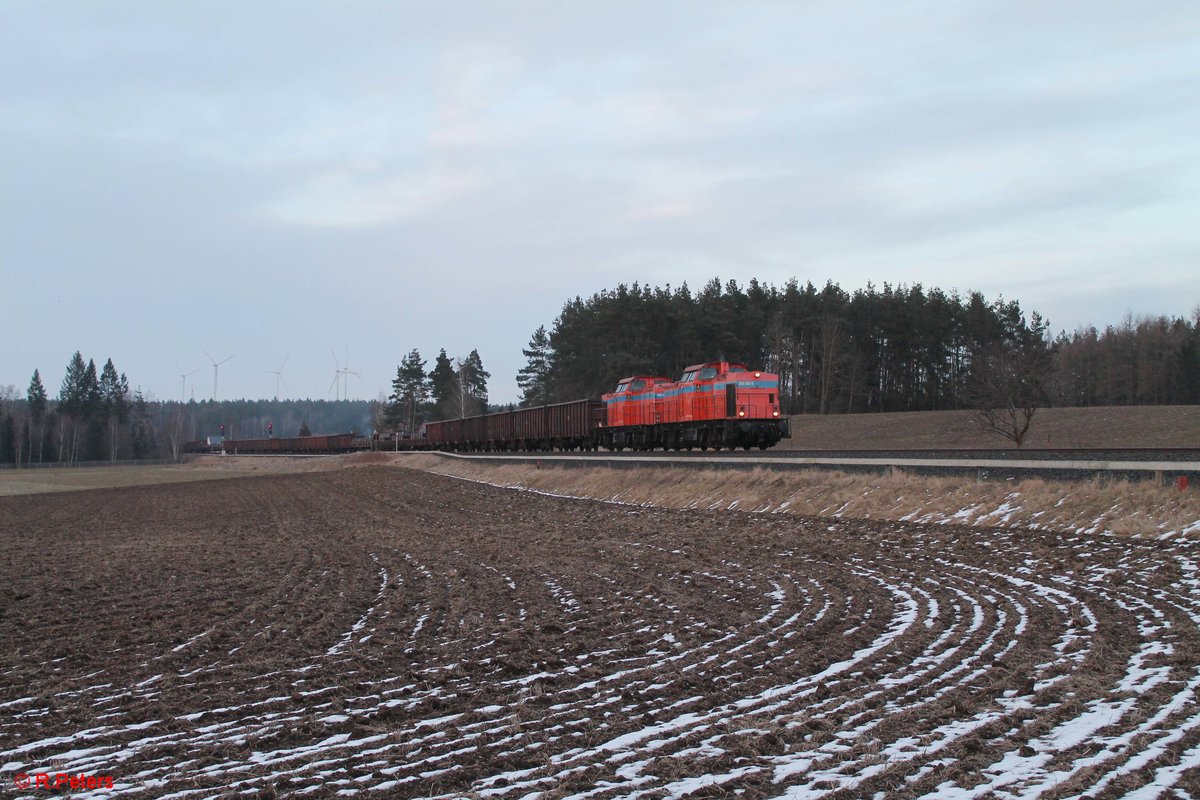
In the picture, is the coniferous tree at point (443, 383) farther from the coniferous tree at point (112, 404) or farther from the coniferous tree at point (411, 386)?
the coniferous tree at point (112, 404)

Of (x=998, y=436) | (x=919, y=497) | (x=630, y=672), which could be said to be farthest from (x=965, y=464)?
(x=998, y=436)

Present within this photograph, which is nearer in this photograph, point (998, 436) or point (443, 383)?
point (998, 436)

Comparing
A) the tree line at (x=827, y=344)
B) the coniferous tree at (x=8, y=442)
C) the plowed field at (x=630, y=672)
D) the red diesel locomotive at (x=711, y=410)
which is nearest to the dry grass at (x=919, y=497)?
the plowed field at (x=630, y=672)

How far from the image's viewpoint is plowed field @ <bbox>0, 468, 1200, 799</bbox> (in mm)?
5730

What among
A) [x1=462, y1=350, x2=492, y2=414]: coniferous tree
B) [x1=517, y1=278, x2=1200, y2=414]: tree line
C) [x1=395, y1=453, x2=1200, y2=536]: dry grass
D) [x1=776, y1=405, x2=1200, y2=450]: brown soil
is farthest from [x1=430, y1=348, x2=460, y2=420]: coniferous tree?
[x1=395, y1=453, x2=1200, y2=536]: dry grass

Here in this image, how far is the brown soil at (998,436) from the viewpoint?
49.1 metres

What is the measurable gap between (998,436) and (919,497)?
3637 centimetres

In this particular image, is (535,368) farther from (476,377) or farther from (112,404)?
(112,404)

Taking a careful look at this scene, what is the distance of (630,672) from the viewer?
831cm

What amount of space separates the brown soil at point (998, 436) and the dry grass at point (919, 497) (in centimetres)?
1863

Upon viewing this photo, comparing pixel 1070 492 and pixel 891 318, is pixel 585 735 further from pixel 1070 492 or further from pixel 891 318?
pixel 891 318

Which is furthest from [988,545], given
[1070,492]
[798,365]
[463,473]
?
[798,365]

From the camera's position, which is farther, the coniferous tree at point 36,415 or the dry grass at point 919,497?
the coniferous tree at point 36,415

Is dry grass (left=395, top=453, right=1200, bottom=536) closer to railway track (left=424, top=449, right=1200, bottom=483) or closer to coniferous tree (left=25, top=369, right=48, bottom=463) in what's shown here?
railway track (left=424, top=449, right=1200, bottom=483)
